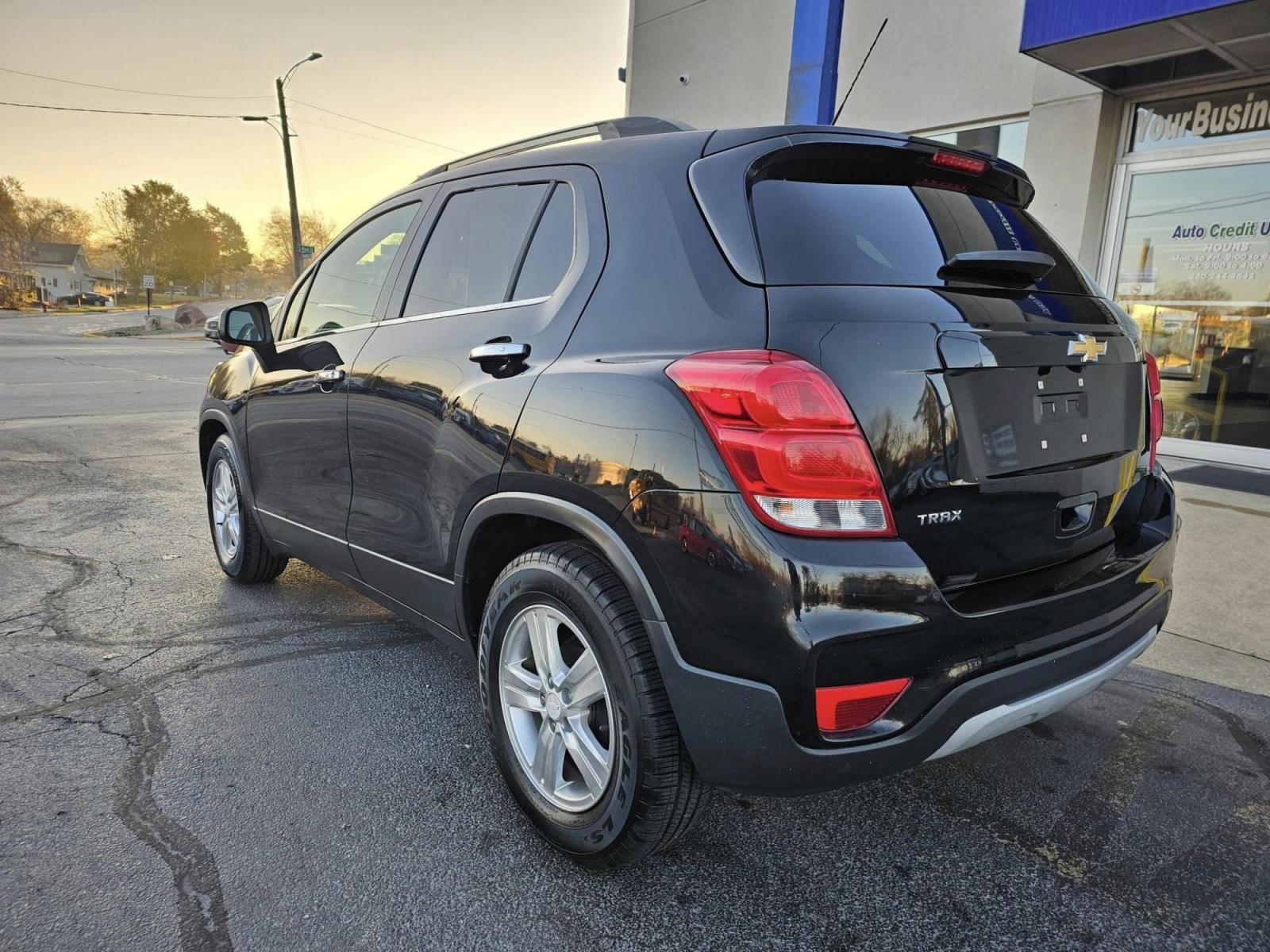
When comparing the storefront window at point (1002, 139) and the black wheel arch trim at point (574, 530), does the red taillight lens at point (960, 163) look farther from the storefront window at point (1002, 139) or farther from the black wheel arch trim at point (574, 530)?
the storefront window at point (1002, 139)

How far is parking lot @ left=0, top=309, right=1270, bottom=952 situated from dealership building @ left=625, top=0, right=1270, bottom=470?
5.62m

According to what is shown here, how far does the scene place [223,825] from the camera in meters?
2.37

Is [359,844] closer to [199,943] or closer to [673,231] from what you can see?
[199,943]

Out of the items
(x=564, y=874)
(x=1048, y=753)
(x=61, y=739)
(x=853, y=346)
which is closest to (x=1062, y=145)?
(x=1048, y=753)

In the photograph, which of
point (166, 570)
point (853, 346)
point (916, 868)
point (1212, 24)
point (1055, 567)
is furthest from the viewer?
point (1212, 24)

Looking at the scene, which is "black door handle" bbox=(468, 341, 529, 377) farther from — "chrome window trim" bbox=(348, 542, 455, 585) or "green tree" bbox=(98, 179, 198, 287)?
"green tree" bbox=(98, 179, 198, 287)

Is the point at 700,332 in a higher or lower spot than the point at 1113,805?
higher

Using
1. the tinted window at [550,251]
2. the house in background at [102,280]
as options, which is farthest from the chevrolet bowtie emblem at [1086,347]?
the house in background at [102,280]

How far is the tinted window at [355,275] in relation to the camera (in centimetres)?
326

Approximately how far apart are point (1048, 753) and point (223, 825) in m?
2.61

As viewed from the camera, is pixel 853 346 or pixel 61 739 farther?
pixel 61 739

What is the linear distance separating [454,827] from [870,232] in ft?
6.46

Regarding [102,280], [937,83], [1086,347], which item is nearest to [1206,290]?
[937,83]

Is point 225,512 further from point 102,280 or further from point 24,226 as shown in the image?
point 102,280
